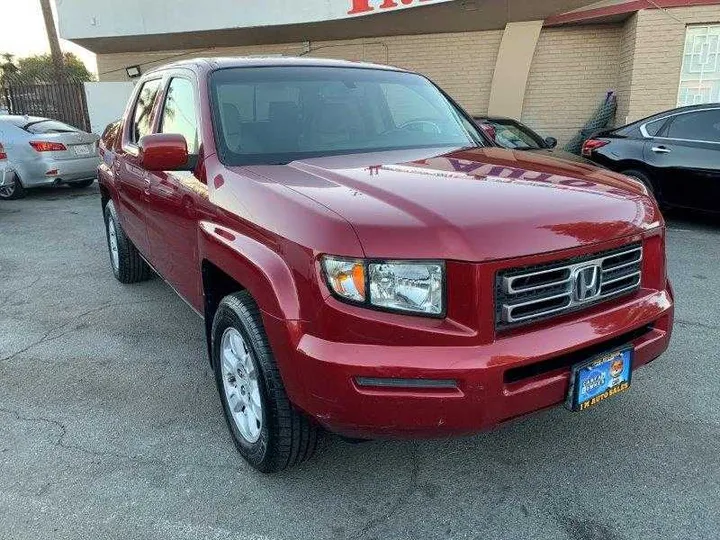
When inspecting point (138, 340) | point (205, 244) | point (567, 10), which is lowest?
point (138, 340)

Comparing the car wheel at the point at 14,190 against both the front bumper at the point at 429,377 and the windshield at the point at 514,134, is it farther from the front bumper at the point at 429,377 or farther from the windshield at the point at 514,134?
the front bumper at the point at 429,377

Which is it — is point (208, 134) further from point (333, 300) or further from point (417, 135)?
point (333, 300)

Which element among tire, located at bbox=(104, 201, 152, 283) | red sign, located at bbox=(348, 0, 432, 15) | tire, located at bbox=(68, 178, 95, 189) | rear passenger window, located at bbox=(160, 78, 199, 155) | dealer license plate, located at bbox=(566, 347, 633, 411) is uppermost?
red sign, located at bbox=(348, 0, 432, 15)

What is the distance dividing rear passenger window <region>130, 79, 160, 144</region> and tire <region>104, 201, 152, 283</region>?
93cm

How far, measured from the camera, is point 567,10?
1127cm

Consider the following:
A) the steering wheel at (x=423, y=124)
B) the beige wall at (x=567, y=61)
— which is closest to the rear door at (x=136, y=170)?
the steering wheel at (x=423, y=124)

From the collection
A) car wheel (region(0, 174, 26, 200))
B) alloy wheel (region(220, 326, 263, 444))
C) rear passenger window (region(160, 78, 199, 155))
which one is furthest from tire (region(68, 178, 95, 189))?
alloy wheel (region(220, 326, 263, 444))

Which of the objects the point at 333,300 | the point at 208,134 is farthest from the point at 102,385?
the point at 333,300

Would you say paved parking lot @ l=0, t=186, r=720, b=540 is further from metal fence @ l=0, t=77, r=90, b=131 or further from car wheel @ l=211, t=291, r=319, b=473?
metal fence @ l=0, t=77, r=90, b=131

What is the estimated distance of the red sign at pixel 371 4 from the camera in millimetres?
11273

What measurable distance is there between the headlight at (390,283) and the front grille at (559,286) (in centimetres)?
22

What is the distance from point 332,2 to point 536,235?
11.2 meters

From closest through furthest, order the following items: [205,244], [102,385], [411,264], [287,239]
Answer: [411,264] → [287,239] → [205,244] → [102,385]

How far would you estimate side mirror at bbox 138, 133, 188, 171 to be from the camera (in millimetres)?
2828
